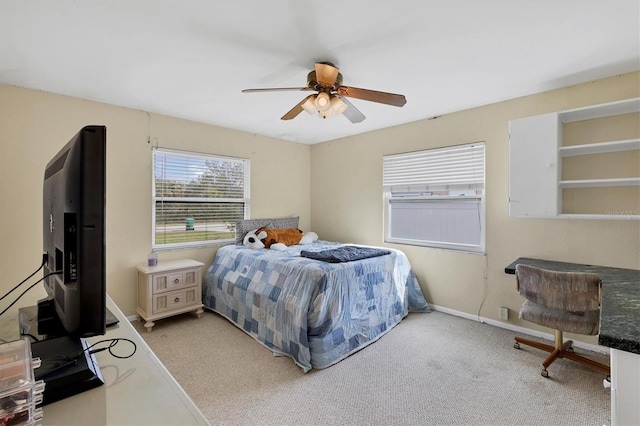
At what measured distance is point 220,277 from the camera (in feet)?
11.1

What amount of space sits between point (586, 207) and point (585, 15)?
5.32ft

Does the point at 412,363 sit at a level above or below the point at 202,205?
below

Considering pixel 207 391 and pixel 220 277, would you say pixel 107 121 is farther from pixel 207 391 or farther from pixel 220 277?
pixel 207 391

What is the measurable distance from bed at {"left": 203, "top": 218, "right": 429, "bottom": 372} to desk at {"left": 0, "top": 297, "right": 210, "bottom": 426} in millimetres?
1572

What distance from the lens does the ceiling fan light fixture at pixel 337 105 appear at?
2.27 m

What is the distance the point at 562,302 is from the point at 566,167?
4.28 ft

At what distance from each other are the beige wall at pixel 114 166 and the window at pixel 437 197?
1.81 metres

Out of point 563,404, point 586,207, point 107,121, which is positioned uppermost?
point 107,121

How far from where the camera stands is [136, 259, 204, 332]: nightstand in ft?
9.73

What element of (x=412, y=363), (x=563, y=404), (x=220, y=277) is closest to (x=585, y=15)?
(x=563, y=404)

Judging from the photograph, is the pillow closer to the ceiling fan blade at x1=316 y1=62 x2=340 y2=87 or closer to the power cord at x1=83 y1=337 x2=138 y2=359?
the ceiling fan blade at x1=316 y1=62 x2=340 y2=87

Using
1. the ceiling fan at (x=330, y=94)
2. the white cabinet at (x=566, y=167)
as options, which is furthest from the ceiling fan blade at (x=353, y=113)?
the white cabinet at (x=566, y=167)

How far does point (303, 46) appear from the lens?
6.47ft

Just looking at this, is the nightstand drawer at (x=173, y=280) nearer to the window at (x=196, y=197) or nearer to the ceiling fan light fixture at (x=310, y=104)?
the window at (x=196, y=197)
